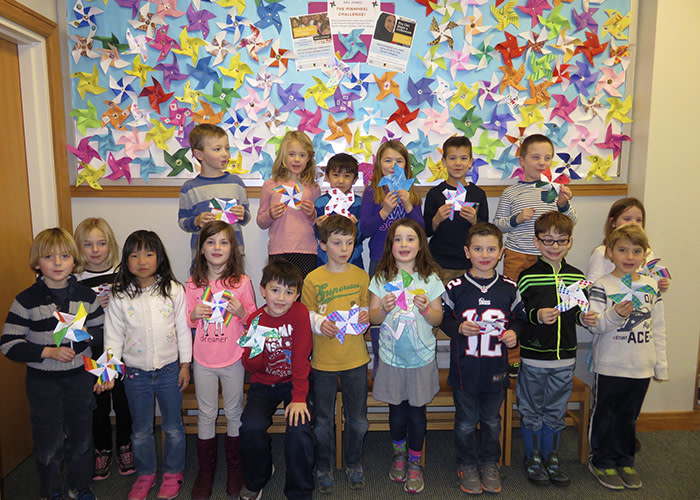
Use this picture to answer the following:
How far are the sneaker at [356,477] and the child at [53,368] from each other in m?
1.36

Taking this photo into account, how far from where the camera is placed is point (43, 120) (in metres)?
3.13

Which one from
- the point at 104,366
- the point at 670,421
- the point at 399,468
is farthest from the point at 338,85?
the point at 670,421

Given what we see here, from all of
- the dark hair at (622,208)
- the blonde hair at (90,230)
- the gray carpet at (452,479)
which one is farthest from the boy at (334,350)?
the dark hair at (622,208)

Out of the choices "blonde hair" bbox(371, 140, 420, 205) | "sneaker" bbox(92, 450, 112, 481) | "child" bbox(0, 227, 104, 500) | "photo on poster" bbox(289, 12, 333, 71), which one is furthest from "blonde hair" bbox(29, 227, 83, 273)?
"photo on poster" bbox(289, 12, 333, 71)

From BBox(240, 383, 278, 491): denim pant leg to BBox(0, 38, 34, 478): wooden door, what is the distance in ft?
4.98

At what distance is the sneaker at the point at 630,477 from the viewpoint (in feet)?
8.58

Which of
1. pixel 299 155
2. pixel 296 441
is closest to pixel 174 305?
pixel 296 441

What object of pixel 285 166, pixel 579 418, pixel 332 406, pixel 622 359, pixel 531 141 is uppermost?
pixel 531 141

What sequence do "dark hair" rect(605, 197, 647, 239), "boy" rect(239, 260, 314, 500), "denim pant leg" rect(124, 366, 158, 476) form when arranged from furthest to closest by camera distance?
"dark hair" rect(605, 197, 647, 239)
"denim pant leg" rect(124, 366, 158, 476)
"boy" rect(239, 260, 314, 500)

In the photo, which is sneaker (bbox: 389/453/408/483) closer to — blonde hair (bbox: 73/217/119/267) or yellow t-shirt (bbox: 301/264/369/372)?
yellow t-shirt (bbox: 301/264/369/372)

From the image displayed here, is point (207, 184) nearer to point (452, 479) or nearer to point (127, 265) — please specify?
point (127, 265)

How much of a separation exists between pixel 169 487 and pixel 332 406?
3.15 ft

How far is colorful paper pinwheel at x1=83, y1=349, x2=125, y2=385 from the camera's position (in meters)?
2.29

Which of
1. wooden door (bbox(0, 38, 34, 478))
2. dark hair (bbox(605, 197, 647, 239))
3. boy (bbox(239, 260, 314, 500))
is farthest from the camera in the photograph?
dark hair (bbox(605, 197, 647, 239))
